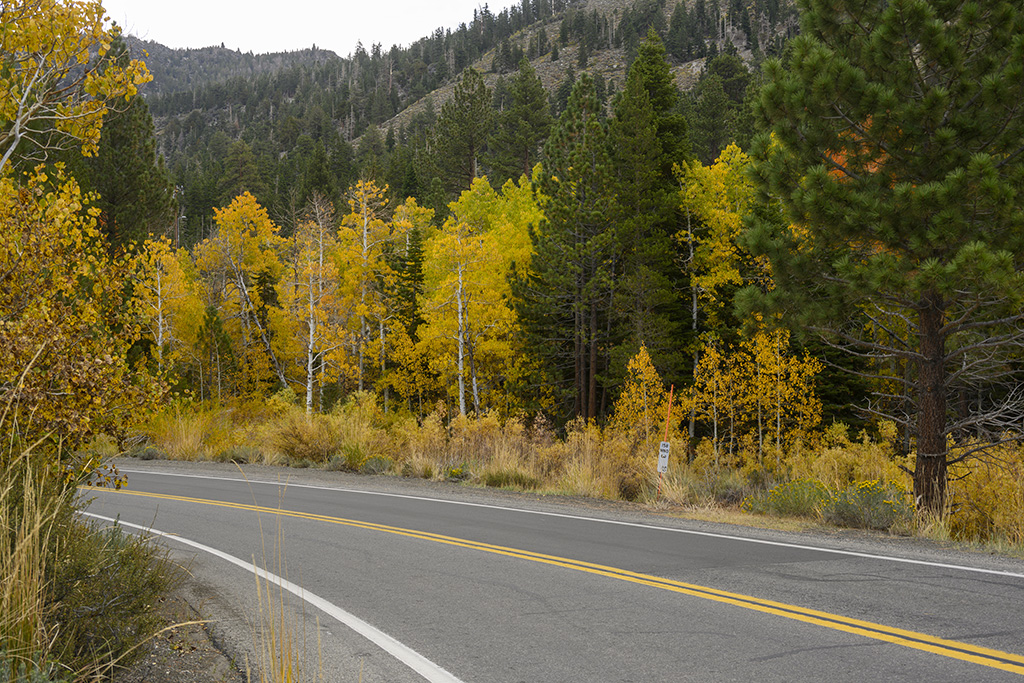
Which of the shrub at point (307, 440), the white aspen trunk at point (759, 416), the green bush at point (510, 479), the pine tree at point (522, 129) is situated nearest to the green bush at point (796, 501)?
the green bush at point (510, 479)

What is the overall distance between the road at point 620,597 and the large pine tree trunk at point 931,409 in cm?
228

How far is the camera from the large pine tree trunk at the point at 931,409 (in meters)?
10.3

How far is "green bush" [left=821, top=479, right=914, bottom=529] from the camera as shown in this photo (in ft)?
31.6

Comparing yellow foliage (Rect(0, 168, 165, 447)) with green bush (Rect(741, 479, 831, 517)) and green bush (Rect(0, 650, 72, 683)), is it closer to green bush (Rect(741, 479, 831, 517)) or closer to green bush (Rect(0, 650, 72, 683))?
green bush (Rect(0, 650, 72, 683))

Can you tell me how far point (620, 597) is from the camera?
5977 millimetres

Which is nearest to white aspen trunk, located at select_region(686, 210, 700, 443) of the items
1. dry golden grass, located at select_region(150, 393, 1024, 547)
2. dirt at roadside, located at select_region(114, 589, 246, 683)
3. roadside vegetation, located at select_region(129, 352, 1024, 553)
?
roadside vegetation, located at select_region(129, 352, 1024, 553)

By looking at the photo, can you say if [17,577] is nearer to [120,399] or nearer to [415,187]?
[120,399]

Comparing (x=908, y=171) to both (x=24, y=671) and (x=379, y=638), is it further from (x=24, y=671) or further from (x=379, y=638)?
(x=24, y=671)

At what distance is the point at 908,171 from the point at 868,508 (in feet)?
15.8

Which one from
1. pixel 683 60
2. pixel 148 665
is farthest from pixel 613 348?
pixel 683 60

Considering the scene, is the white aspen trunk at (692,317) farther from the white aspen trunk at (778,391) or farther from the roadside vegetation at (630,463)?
the white aspen trunk at (778,391)

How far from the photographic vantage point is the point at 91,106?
7.27m

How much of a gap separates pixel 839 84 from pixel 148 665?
34.3 ft

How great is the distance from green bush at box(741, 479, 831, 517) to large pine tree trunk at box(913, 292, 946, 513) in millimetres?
1317
